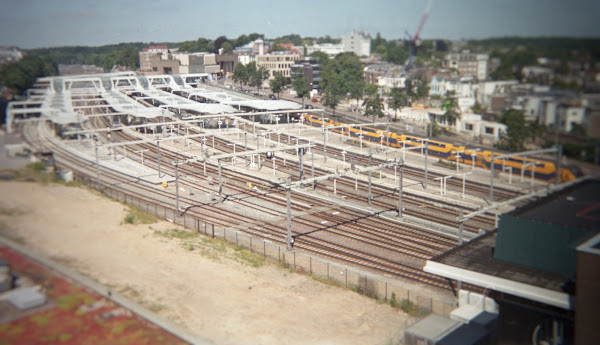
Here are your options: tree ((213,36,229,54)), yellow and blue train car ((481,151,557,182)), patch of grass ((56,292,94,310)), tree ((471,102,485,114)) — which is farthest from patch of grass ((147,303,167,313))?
tree ((471,102,485,114))

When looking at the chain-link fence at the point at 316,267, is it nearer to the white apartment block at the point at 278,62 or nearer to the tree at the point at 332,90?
the white apartment block at the point at 278,62

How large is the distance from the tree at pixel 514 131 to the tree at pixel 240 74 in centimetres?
1284

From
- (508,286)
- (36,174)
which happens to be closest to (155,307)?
(36,174)

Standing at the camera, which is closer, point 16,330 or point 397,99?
point 16,330

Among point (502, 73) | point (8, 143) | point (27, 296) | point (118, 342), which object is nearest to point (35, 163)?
point (8, 143)

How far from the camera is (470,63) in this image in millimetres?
20766

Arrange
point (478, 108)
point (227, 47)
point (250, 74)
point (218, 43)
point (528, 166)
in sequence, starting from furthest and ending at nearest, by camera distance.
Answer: point (250, 74) < point (528, 166) < point (478, 108) < point (227, 47) < point (218, 43)

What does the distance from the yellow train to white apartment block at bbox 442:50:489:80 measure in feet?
12.5

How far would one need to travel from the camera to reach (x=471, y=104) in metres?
26.4

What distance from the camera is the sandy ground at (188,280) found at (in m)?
9.66

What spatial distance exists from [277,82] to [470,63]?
1696cm

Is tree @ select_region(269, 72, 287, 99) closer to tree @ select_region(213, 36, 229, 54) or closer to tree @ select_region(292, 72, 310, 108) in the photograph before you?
tree @ select_region(292, 72, 310, 108)

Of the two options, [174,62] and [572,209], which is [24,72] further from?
[572,209]

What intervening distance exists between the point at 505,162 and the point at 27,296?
23.6 m
